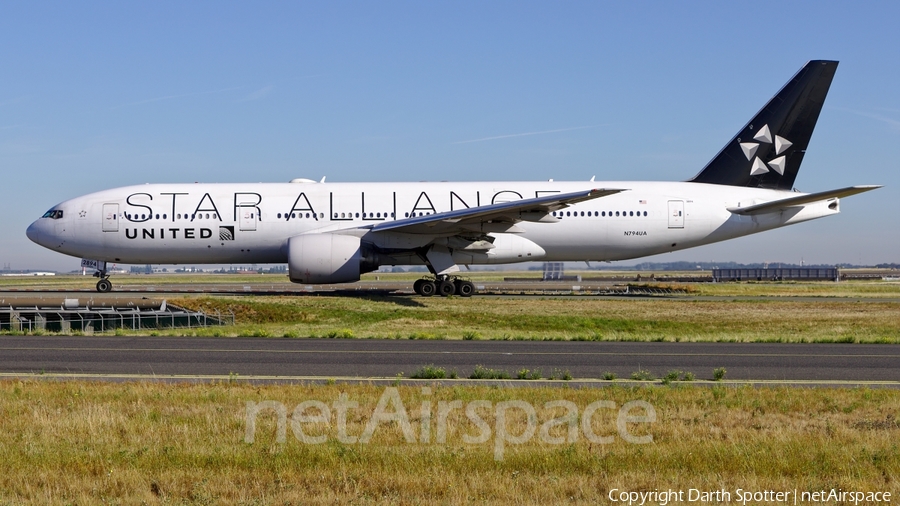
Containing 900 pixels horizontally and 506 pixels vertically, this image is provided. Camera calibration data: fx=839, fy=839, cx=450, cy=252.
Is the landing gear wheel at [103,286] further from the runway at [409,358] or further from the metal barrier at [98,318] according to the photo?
the runway at [409,358]

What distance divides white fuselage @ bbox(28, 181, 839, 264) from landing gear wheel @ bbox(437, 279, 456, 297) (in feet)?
3.89

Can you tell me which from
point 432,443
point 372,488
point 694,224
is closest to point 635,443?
point 432,443

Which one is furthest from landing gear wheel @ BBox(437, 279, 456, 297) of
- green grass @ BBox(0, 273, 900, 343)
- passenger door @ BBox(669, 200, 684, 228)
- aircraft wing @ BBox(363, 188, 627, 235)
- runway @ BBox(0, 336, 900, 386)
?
runway @ BBox(0, 336, 900, 386)

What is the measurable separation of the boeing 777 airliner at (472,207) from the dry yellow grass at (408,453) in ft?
65.2

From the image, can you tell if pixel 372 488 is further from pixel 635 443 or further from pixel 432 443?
pixel 635 443

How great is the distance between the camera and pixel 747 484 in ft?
24.7

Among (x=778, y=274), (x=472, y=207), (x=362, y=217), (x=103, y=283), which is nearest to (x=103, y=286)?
(x=103, y=283)

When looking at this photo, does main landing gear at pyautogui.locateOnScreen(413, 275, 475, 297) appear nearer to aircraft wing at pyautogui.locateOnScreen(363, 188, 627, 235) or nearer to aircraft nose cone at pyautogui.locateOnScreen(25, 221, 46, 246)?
aircraft wing at pyautogui.locateOnScreen(363, 188, 627, 235)

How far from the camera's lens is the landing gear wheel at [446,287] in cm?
3109

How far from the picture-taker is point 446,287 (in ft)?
102

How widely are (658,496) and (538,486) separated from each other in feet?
3.39

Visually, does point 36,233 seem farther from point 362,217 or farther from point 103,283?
point 362,217

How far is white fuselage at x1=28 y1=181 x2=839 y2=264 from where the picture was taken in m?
31.9

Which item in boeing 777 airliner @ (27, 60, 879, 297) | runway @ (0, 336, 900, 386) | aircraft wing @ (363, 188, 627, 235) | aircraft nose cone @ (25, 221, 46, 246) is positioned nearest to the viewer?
runway @ (0, 336, 900, 386)
